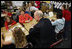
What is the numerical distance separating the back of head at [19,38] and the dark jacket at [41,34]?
0.17 metres

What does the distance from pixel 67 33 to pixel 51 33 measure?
1.10ft

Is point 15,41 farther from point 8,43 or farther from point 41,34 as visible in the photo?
point 41,34

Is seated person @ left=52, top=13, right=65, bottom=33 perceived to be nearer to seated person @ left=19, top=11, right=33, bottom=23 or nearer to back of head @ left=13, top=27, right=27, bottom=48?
seated person @ left=19, top=11, right=33, bottom=23

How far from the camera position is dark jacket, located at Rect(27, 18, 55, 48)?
205cm

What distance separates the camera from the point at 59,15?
257cm

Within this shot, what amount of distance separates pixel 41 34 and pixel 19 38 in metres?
0.41

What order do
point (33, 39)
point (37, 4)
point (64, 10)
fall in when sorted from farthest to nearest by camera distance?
1. point (37, 4)
2. point (64, 10)
3. point (33, 39)

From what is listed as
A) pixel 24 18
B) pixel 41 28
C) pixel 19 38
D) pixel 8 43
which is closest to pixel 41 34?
pixel 41 28

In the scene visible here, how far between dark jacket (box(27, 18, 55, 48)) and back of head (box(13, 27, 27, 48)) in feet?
0.54

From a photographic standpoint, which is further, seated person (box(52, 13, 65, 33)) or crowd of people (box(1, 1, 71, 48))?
seated person (box(52, 13, 65, 33))

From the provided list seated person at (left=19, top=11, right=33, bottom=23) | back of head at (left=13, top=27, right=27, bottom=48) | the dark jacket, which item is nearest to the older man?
the dark jacket

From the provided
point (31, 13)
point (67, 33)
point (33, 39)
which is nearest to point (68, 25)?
point (67, 33)

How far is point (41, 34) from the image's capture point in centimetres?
208

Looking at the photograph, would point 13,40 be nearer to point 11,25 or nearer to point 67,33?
point 11,25
